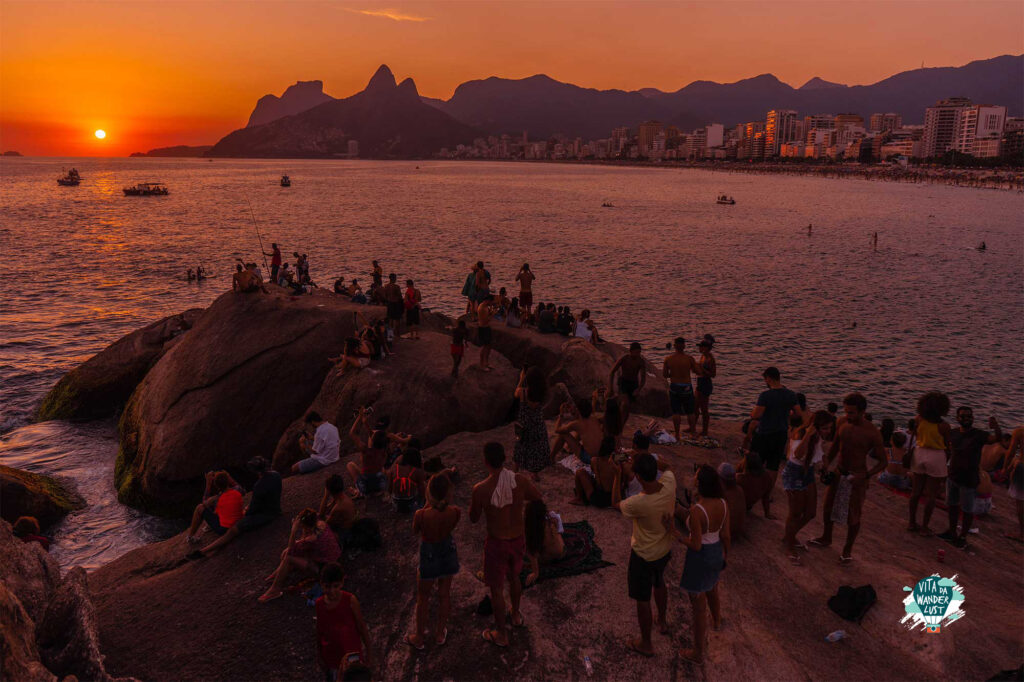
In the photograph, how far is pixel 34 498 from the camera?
13.5m

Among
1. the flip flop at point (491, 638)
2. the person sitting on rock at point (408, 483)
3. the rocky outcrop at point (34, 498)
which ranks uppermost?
the person sitting on rock at point (408, 483)

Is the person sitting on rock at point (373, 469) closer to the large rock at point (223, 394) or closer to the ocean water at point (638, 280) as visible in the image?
the large rock at point (223, 394)

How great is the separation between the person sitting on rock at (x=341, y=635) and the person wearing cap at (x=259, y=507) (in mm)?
3756

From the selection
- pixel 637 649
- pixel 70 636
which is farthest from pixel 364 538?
pixel 637 649

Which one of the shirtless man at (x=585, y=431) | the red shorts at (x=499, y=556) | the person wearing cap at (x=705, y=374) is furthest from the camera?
the person wearing cap at (x=705, y=374)

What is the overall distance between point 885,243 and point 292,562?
67.8 m

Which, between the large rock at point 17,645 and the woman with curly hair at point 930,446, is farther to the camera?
the woman with curly hair at point 930,446

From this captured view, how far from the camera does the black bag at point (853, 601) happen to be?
7.12m

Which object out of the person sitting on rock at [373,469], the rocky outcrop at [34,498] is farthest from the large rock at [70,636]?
the rocky outcrop at [34,498]

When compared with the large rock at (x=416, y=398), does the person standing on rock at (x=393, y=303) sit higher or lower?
higher

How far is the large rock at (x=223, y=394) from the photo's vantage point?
1428 centimetres

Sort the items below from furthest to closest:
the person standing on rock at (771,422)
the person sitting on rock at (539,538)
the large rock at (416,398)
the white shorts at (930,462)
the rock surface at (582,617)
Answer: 1. the large rock at (416,398)
2. the person standing on rock at (771,422)
3. the white shorts at (930,462)
4. the person sitting on rock at (539,538)
5. the rock surface at (582,617)

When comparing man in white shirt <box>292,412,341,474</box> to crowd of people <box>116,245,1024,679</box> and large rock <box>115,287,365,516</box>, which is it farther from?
large rock <box>115,287,365,516</box>
